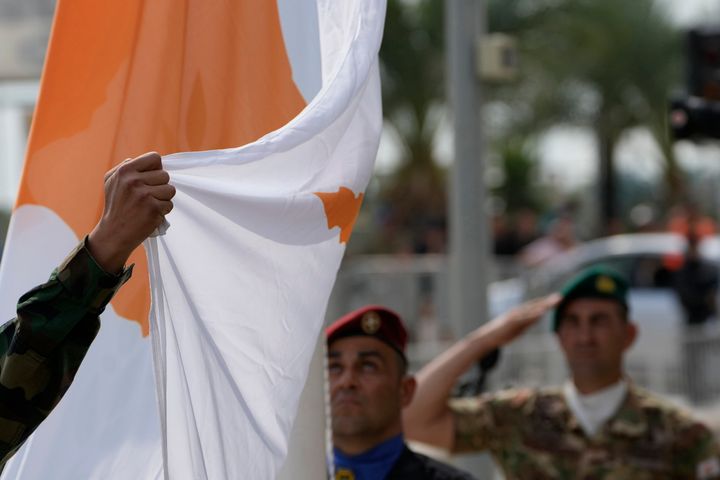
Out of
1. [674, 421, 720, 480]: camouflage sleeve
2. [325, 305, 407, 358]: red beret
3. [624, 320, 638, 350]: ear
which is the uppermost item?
[325, 305, 407, 358]: red beret

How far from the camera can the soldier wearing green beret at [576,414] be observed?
4934 millimetres

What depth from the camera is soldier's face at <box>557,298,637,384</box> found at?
5.12 m

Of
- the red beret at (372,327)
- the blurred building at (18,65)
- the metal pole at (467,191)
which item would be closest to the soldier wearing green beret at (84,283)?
the red beret at (372,327)

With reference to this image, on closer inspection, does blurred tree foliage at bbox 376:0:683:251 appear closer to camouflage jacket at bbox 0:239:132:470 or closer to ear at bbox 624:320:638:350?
ear at bbox 624:320:638:350

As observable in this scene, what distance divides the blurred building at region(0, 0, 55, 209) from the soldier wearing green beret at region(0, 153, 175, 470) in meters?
4.39

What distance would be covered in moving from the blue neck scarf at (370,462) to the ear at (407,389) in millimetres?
189

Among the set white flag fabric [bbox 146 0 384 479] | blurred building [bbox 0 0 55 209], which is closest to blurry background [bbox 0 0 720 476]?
blurred building [bbox 0 0 55 209]

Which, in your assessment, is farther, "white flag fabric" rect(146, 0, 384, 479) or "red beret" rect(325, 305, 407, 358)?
"red beret" rect(325, 305, 407, 358)

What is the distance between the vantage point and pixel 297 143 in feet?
9.01

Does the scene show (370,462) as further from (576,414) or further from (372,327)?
(576,414)

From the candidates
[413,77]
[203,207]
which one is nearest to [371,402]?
[203,207]

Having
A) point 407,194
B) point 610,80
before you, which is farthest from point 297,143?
point 610,80

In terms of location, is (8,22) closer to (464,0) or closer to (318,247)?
(464,0)

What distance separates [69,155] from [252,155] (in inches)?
29.9
